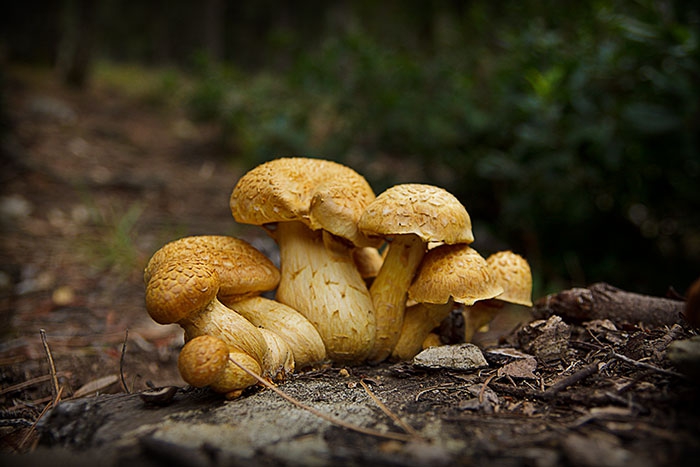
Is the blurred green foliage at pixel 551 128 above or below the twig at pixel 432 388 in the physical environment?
above

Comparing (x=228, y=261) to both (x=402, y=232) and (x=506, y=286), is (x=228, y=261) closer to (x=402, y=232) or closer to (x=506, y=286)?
(x=402, y=232)

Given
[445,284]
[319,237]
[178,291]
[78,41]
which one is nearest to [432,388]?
[445,284]

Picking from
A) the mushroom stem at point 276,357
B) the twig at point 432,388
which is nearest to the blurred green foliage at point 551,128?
the twig at point 432,388

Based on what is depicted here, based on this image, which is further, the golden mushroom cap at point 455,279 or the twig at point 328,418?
the golden mushroom cap at point 455,279

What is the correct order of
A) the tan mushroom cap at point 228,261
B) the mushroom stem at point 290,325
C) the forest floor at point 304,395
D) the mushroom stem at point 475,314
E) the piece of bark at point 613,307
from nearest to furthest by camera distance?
1. the forest floor at point 304,395
2. the tan mushroom cap at point 228,261
3. the mushroom stem at point 290,325
4. the piece of bark at point 613,307
5. the mushroom stem at point 475,314

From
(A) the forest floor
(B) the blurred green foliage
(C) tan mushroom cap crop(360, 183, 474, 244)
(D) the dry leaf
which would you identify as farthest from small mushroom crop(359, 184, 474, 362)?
(B) the blurred green foliage

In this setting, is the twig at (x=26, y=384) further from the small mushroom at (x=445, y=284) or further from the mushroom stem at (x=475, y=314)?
the mushroom stem at (x=475, y=314)

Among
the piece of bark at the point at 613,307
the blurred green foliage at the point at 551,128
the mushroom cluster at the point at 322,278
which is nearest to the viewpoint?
the mushroom cluster at the point at 322,278

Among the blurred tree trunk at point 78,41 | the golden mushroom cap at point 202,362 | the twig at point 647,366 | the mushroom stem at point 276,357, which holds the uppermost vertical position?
the blurred tree trunk at point 78,41

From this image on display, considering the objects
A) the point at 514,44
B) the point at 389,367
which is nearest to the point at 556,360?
the point at 389,367
